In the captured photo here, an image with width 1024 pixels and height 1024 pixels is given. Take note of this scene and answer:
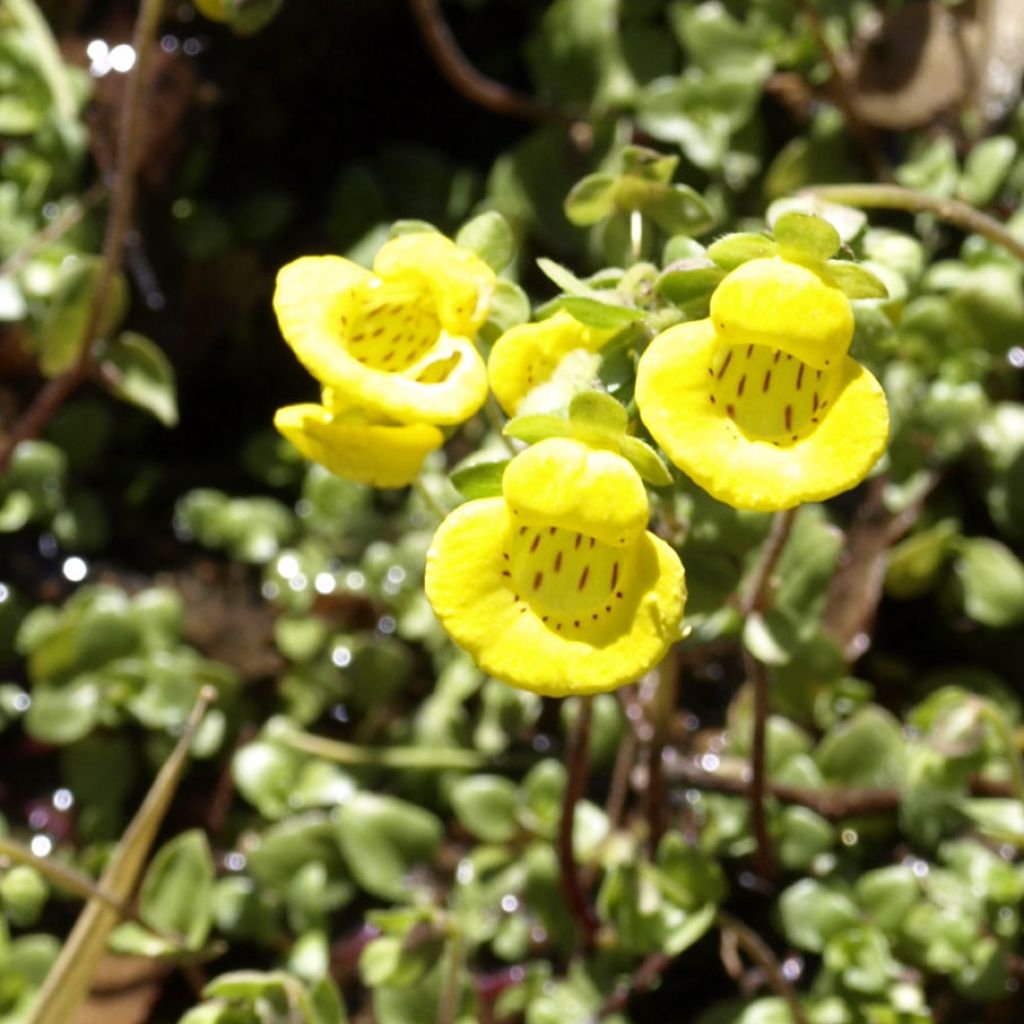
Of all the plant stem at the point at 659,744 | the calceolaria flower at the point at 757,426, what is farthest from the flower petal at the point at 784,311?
the plant stem at the point at 659,744

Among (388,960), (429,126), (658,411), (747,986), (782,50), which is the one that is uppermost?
(658,411)

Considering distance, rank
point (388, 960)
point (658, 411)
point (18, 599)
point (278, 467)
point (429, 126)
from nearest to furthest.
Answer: point (658, 411) < point (388, 960) < point (18, 599) < point (278, 467) < point (429, 126)

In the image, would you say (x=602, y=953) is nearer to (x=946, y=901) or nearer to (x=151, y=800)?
(x=946, y=901)

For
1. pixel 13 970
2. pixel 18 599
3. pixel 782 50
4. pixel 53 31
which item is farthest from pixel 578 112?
pixel 13 970

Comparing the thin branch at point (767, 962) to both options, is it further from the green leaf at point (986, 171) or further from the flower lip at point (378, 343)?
the green leaf at point (986, 171)

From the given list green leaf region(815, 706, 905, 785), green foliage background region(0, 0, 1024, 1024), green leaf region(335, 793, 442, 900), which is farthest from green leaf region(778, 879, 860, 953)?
green leaf region(335, 793, 442, 900)

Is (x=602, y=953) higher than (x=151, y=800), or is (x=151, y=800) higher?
(x=151, y=800)

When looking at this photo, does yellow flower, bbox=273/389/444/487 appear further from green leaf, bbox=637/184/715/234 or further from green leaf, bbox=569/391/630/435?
green leaf, bbox=637/184/715/234
